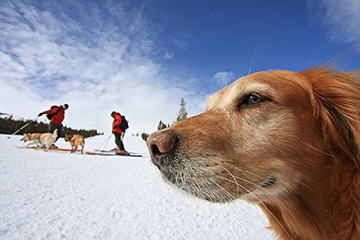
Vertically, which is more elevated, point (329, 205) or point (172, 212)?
point (329, 205)

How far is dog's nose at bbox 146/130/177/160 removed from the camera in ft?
4.71

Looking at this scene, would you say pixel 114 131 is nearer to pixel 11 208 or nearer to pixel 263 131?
pixel 11 208

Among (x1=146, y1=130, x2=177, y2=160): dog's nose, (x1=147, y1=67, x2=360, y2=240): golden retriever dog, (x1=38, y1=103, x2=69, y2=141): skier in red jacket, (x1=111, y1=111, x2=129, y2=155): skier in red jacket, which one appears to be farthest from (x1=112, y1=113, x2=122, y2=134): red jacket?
(x1=146, y1=130, x2=177, y2=160): dog's nose

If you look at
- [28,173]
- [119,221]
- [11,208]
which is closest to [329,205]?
[119,221]

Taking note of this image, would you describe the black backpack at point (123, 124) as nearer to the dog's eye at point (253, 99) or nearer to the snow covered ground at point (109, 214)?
the snow covered ground at point (109, 214)

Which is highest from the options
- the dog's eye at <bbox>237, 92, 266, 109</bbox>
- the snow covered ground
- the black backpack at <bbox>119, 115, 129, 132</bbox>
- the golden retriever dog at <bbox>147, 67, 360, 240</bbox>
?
the black backpack at <bbox>119, 115, 129, 132</bbox>

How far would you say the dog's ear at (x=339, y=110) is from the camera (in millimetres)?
1494

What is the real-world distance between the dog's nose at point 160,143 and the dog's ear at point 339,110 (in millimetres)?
1367

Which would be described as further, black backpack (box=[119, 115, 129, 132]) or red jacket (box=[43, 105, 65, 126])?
black backpack (box=[119, 115, 129, 132])

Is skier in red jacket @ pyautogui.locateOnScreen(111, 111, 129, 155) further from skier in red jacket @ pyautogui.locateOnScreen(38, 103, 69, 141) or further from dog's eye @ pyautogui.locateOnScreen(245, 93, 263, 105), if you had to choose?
dog's eye @ pyautogui.locateOnScreen(245, 93, 263, 105)

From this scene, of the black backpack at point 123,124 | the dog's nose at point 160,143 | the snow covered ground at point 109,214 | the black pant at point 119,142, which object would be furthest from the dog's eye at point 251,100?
the black backpack at point 123,124

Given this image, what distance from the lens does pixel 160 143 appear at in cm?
143

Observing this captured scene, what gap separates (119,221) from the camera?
2363 mm

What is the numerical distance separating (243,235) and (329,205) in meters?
1.19
